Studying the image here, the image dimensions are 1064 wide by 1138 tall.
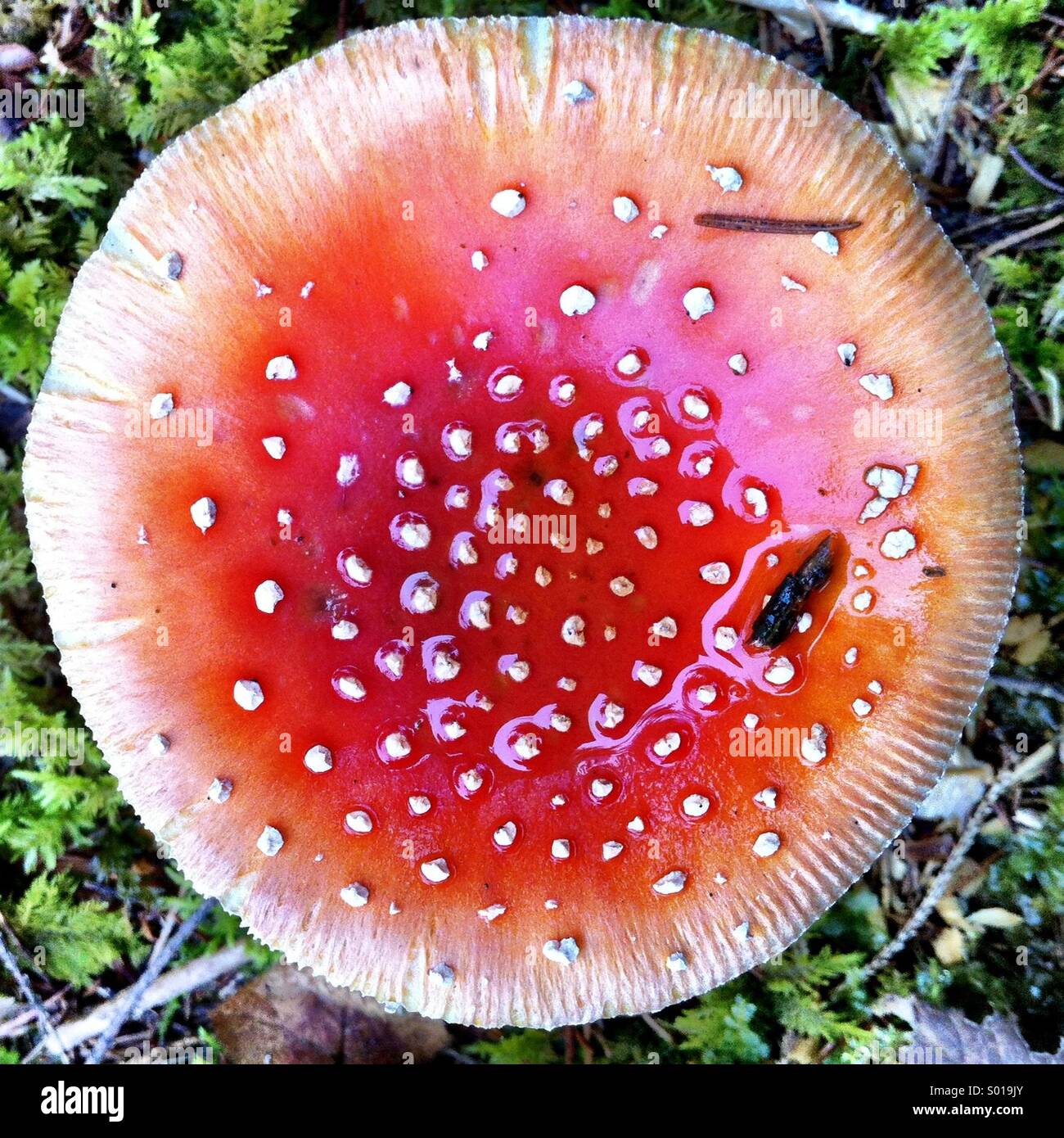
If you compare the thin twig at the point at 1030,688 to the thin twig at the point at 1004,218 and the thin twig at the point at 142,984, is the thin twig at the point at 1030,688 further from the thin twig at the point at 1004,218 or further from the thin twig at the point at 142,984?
the thin twig at the point at 142,984

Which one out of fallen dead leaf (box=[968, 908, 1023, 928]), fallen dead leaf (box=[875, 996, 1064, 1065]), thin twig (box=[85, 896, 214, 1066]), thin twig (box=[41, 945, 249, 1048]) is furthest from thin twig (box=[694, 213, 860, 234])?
thin twig (box=[41, 945, 249, 1048])

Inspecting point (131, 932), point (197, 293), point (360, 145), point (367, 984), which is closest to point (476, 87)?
point (360, 145)

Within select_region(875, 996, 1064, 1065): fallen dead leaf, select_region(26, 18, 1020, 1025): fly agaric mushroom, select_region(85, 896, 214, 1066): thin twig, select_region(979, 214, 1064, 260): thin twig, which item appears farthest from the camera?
select_region(85, 896, 214, 1066): thin twig

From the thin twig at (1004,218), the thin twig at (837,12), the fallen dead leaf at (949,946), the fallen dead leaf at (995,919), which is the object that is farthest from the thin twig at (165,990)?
the thin twig at (837,12)

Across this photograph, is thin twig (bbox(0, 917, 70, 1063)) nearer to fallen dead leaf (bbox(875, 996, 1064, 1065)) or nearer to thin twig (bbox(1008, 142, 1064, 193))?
fallen dead leaf (bbox(875, 996, 1064, 1065))

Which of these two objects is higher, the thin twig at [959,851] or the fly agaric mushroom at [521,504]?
the fly agaric mushroom at [521,504]

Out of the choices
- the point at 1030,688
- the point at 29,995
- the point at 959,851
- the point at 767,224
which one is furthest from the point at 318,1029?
the point at 767,224
